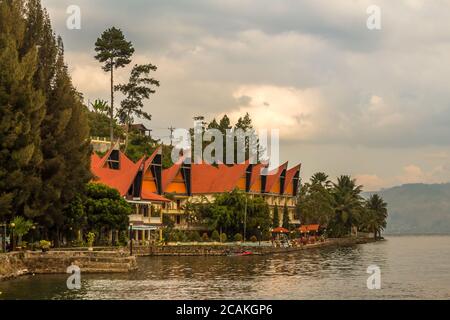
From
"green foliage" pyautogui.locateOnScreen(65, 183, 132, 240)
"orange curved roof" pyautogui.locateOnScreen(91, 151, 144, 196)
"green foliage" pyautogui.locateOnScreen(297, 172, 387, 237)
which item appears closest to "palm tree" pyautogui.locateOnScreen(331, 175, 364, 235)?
"green foliage" pyautogui.locateOnScreen(297, 172, 387, 237)

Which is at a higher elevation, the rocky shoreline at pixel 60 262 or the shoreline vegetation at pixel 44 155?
the shoreline vegetation at pixel 44 155

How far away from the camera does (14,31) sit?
57062 millimetres

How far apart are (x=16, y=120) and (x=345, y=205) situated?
311ft

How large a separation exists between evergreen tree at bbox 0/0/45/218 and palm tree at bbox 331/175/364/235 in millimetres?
89990

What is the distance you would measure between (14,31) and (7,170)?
432 inches

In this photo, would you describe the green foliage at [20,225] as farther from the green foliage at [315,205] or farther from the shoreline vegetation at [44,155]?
the green foliage at [315,205]

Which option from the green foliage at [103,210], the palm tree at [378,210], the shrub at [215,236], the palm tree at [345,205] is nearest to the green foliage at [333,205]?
the palm tree at [345,205]

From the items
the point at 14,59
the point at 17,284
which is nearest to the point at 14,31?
the point at 14,59

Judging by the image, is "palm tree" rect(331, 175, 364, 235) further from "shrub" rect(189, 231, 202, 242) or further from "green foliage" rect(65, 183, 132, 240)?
"green foliage" rect(65, 183, 132, 240)

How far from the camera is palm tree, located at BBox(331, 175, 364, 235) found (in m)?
140

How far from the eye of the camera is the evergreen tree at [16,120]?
53.1 meters

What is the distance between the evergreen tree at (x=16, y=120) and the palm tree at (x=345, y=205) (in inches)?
3543

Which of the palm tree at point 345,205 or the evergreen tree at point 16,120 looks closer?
the evergreen tree at point 16,120
